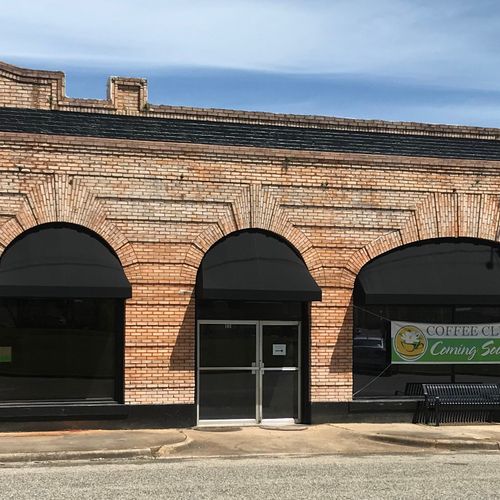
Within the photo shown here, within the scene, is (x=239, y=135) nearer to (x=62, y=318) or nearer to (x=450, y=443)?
(x=62, y=318)

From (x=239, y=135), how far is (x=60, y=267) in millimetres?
4574

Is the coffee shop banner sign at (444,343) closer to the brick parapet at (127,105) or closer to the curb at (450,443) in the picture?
the curb at (450,443)

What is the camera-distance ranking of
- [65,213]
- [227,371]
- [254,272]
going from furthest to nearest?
[227,371] → [254,272] → [65,213]

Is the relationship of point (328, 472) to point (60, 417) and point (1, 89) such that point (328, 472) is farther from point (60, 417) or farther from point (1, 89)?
point (1, 89)

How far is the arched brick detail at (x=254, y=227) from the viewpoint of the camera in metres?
15.9

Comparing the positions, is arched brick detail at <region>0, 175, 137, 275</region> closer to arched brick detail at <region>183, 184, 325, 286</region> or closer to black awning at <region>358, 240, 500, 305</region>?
arched brick detail at <region>183, 184, 325, 286</region>

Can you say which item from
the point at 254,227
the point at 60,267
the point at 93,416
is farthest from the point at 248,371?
the point at 60,267

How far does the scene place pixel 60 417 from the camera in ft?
49.8

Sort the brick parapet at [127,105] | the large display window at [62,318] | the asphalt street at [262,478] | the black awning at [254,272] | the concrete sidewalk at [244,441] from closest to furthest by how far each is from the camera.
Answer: the asphalt street at [262,478] → the concrete sidewalk at [244,441] → the large display window at [62,318] → the black awning at [254,272] → the brick parapet at [127,105]

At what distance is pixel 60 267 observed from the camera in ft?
48.3

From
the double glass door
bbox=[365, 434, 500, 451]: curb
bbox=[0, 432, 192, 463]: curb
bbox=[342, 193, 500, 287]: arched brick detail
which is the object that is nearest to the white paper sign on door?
the double glass door

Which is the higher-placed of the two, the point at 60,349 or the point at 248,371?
the point at 60,349

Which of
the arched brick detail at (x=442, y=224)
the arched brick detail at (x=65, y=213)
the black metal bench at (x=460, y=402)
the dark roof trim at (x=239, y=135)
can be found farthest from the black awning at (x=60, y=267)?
the black metal bench at (x=460, y=402)

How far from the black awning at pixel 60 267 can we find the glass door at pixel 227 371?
229 cm
